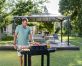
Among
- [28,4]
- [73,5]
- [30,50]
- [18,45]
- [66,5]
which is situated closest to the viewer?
[30,50]

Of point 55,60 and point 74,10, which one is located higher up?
point 74,10

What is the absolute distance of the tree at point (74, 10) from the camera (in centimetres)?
5362

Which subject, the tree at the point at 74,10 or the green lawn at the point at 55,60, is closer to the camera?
the green lawn at the point at 55,60

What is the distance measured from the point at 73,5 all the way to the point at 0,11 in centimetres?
2418

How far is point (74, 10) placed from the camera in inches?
2335

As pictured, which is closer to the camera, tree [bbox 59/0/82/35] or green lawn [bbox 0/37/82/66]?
green lawn [bbox 0/37/82/66]

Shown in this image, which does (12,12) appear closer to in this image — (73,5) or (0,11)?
(0,11)

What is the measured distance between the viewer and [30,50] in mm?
10047

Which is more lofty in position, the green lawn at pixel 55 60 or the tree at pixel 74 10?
the tree at pixel 74 10

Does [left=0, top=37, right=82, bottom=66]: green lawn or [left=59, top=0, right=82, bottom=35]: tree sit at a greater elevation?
[left=59, top=0, right=82, bottom=35]: tree

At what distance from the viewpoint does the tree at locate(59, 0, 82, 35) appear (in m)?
53.6

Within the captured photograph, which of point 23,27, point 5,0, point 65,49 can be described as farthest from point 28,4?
point 23,27

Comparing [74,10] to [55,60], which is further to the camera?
[74,10]

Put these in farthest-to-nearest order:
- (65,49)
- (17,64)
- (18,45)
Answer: (65,49), (17,64), (18,45)
